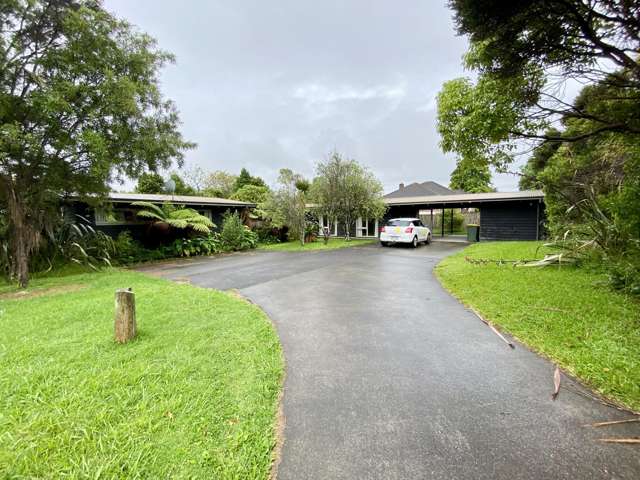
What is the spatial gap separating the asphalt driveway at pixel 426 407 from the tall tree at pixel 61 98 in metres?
5.99

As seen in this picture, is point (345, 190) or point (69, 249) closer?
point (69, 249)

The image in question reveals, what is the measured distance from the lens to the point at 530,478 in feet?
5.27

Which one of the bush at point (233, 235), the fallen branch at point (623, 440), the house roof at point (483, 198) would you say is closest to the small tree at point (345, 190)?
the house roof at point (483, 198)

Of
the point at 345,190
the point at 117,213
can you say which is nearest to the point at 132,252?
the point at 117,213

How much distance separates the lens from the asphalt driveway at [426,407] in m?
1.71

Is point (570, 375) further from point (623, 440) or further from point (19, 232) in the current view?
point (19, 232)

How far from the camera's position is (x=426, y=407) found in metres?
2.24

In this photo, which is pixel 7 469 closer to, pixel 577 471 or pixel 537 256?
pixel 577 471

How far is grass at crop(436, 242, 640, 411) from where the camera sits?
2.62 meters

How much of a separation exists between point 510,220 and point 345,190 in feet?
30.1

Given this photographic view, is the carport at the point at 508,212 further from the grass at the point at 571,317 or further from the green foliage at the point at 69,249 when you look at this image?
the green foliage at the point at 69,249

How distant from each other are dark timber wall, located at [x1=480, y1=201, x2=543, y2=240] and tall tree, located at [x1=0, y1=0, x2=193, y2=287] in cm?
1656

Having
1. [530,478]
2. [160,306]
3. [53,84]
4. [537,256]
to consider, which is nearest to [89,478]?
[530,478]

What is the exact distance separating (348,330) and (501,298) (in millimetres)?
3001
